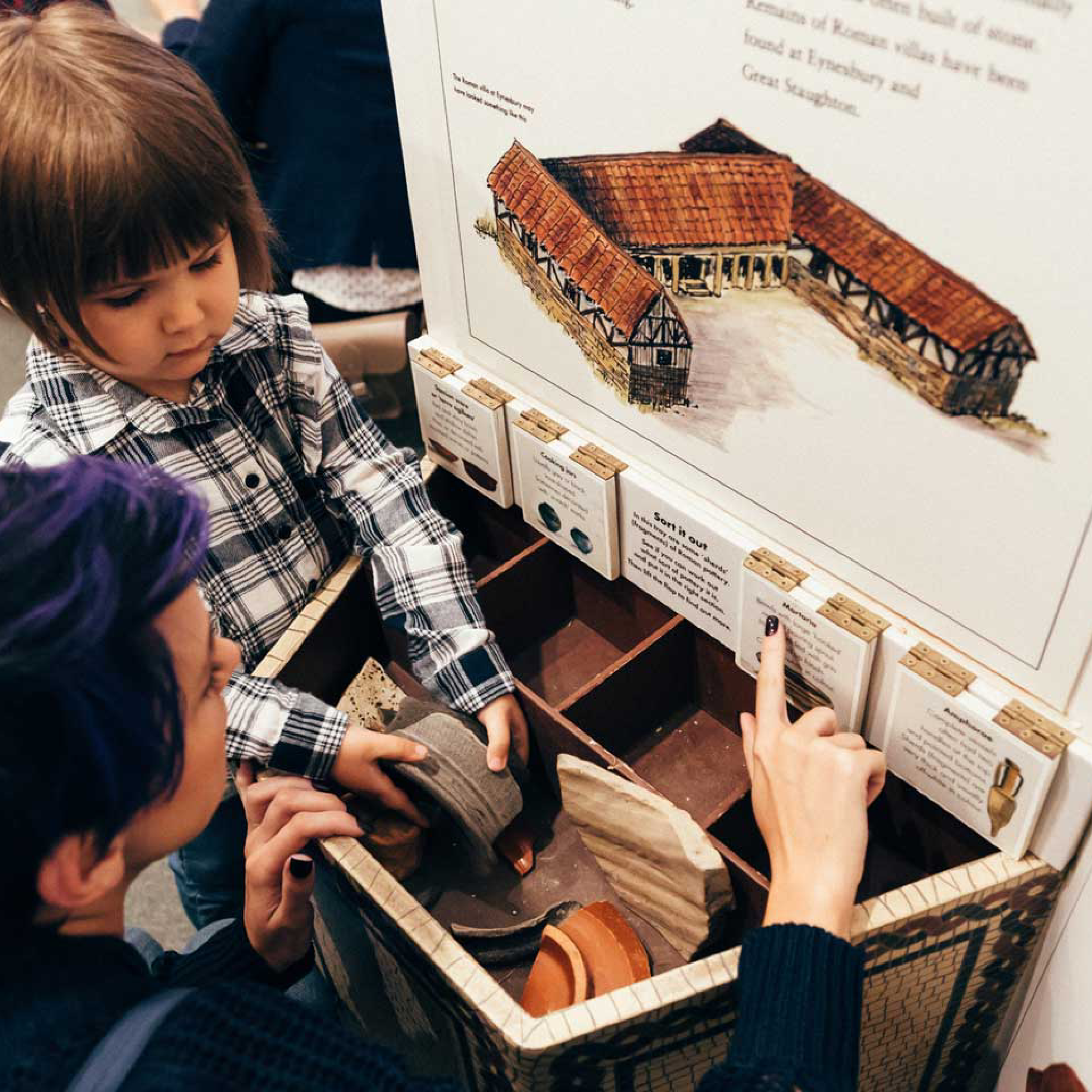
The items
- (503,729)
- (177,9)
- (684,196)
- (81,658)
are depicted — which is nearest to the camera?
(81,658)

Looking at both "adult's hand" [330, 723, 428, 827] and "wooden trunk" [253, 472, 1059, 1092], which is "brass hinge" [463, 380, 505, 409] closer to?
"wooden trunk" [253, 472, 1059, 1092]

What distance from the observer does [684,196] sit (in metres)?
0.85

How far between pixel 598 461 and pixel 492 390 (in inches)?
6.0

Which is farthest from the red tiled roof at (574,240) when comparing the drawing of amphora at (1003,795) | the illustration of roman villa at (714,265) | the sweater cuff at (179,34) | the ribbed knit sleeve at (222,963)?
the sweater cuff at (179,34)

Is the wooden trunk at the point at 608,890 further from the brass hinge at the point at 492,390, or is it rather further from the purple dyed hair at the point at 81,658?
the purple dyed hair at the point at 81,658

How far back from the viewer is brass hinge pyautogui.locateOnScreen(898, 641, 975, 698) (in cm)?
85

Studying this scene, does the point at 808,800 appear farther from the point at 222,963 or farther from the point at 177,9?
the point at 177,9

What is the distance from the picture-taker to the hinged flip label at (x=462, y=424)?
116 centimetres

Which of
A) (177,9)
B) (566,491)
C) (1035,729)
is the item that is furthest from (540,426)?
(177,9)

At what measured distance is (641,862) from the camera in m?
0.98

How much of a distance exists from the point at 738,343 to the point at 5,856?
594mm

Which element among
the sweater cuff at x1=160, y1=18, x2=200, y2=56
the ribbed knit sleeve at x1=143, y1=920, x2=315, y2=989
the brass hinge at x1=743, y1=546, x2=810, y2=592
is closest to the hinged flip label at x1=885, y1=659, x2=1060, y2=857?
the brass hinge at x1=743, y1=546, x2=810, y2=592

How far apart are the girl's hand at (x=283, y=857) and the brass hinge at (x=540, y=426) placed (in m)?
0.38

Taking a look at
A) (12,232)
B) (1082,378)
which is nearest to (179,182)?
(12,232)
